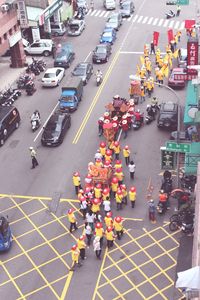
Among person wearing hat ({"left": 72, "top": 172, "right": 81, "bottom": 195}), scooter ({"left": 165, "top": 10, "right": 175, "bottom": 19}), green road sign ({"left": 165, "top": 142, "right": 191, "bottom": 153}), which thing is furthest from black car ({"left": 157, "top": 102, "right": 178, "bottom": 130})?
scooter ({"left": 165, "top": 10, "right": 175, "bottom": 19})

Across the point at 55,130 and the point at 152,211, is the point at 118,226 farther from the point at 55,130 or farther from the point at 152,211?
the point at 55,130

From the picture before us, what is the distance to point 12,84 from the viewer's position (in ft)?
150

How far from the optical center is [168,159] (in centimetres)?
2609

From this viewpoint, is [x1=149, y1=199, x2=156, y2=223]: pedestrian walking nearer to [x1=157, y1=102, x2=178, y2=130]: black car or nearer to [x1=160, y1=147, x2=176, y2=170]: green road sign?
[x1=160, y1=147, x2=176, y2=170]: green road sign

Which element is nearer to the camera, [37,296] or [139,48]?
[37,296]

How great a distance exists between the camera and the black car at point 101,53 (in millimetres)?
48688

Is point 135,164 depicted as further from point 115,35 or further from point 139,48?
point 115,35

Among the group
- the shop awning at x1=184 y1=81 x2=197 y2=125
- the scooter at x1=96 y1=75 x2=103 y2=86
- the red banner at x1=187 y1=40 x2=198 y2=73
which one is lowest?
the scooter at x1=96 y1=75 x2=103 y2=86

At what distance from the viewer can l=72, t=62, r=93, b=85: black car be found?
44156 mm

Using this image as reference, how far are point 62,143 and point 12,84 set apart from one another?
12.9 metres

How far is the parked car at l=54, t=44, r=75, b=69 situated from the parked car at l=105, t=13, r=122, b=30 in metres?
8.54

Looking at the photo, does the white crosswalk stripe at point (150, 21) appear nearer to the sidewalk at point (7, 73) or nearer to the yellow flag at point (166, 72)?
the yellow flag at point (166, 72)

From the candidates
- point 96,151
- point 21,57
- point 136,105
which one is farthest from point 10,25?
point 96,151

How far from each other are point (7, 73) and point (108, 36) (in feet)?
40.2
